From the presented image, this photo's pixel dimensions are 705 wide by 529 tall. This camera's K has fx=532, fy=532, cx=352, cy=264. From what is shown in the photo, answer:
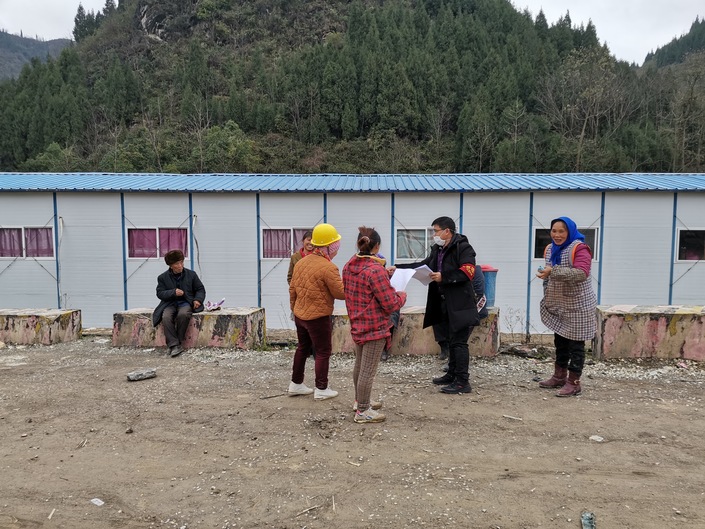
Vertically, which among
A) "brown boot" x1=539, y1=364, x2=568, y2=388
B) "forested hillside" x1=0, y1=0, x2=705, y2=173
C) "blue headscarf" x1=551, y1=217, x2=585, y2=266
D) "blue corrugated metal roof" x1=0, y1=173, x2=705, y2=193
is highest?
"forested hillside" x1=0, y1=0, x2=705, y2=173

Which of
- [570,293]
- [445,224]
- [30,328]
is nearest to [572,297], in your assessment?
[570,293]

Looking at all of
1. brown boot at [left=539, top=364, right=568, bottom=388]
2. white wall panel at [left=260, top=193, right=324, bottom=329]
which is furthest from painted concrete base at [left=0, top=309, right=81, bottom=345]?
brown boot at [left=539, top=364, right=568, bottom=388]

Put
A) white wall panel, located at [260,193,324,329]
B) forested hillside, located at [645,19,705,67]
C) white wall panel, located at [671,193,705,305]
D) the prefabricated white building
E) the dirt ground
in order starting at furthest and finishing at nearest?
forested hillside, located at [645,19,705,67]
white wall panel, located at [260,193,324,329]
the prefabricated white building
white wall panel, located at [671,193,705,305]
the dirt ground

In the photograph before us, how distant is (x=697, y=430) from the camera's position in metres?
3.94

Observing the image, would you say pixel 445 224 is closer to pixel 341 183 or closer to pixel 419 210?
pixel 419 210

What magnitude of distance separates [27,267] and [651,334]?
13.0 meters

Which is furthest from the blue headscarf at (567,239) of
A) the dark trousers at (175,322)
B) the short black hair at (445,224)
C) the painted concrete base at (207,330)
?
the dark trousers at (175,322)

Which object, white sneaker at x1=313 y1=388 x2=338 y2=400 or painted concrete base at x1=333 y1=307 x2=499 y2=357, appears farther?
painted concrete base at x1=333 y1=307 x2=499 y2=357

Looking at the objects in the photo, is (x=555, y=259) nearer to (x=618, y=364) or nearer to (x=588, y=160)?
(x=618, y=364)

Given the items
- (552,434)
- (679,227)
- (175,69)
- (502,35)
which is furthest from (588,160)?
(175,69)

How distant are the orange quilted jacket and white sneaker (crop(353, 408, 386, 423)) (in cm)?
81

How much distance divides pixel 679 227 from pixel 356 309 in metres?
11.0

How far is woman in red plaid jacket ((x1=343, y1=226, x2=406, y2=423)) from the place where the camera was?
12.8 ft

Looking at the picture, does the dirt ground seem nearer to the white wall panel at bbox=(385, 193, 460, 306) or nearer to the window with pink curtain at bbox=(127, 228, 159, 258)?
the white wall panel at bbox=(385, 193, 460, 306)
